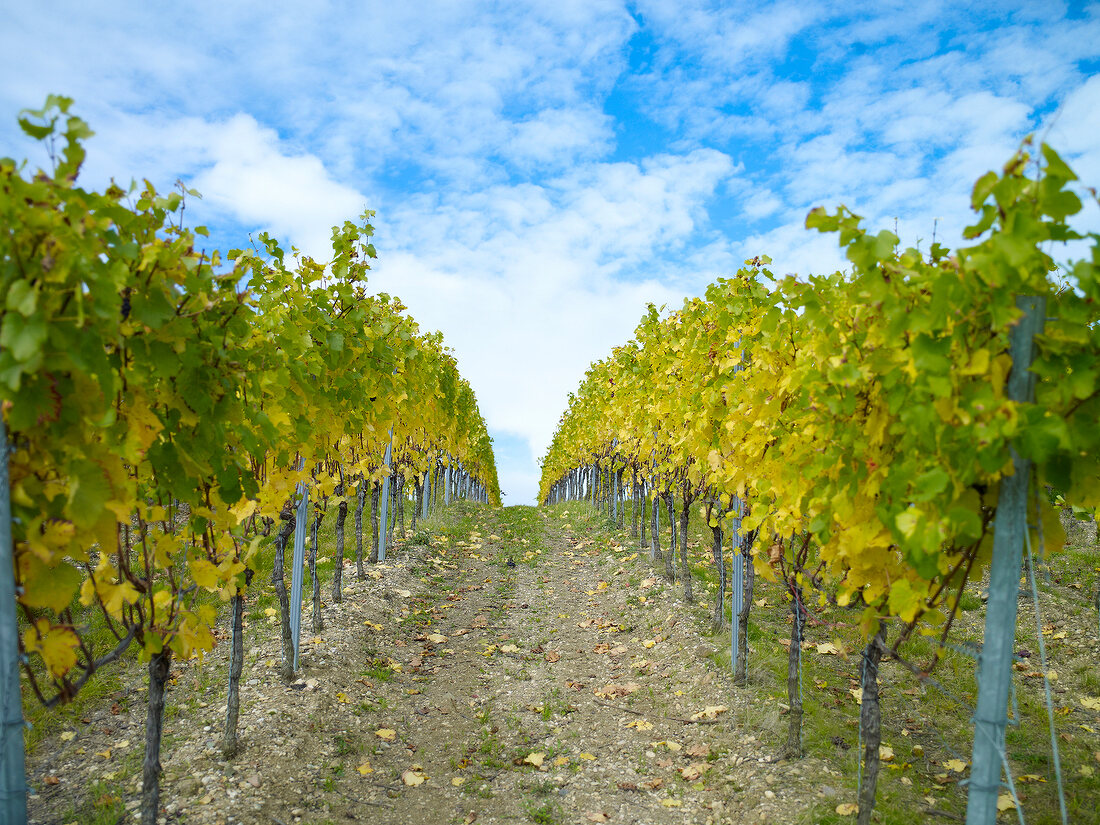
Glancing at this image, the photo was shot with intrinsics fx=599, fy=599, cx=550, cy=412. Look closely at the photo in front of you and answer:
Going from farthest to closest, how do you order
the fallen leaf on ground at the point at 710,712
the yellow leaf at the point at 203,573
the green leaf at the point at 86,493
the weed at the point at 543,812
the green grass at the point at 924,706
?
the fallen leaf on ground at the point at 710,712 < the green grass at the point at 924,706 < the weed at the point at 543,812 < the yellow leaf at the point at 203,573 < the green leaf at the point at 86,493

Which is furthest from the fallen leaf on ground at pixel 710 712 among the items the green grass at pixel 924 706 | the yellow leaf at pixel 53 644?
the yellow leaf at pixel 53 644

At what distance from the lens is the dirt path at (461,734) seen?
4211 mm

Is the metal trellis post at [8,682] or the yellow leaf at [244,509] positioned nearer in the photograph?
the metal trellis post at [8,682]

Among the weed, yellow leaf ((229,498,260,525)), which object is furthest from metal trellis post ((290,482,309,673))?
the weed

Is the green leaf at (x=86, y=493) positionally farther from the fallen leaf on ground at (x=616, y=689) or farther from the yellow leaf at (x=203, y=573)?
the fallen leaf on ground at (x=616, y=689)

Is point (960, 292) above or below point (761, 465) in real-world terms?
above

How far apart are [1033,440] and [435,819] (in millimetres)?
4277

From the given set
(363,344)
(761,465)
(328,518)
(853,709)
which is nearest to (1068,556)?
(853,709)

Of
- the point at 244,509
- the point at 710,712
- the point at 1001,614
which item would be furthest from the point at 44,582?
the point at 710,712

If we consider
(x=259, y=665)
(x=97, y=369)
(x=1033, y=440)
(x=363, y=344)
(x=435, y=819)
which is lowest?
(x=435, y=819)

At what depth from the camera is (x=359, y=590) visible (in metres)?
8.56

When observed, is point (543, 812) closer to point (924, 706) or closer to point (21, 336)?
point (924, 706)

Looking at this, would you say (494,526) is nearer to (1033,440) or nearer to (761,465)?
(761,465)

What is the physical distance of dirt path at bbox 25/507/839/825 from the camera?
4.21 m
